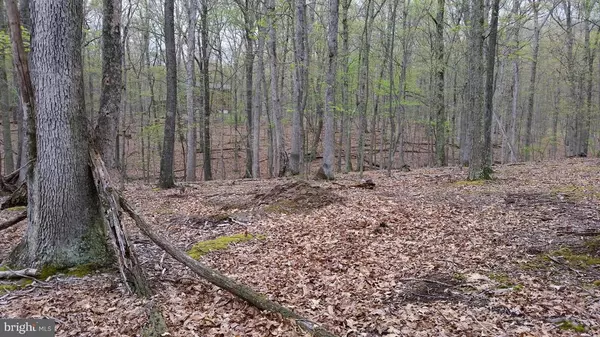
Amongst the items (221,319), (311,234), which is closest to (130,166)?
(311,234)

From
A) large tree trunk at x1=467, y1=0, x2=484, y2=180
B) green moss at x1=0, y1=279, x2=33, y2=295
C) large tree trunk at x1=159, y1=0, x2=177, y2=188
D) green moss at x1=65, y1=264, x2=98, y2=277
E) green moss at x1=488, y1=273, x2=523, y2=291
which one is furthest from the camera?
large tree trunk at x1=159, y1=0, x2=177, y2=188

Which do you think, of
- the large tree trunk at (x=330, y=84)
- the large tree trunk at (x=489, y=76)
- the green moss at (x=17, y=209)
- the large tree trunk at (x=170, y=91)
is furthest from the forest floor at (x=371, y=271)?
the large tree trunk at (x=330, y=84)

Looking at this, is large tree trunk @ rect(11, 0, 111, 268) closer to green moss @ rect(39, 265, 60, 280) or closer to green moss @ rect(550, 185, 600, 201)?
green moss @ rect(39, 265, 60, 280)

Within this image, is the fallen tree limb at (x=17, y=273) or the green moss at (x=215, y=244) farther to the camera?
the green moss at (x=215, y=244)

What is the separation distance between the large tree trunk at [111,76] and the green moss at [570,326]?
20.2 ft

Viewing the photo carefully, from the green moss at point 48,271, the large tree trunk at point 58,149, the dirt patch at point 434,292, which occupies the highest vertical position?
the large tree trunk at point 58,149

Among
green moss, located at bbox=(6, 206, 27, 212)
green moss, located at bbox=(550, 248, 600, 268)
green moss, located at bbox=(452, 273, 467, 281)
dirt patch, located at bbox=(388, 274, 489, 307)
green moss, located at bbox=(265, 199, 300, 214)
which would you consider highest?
green moss, located at bbox=(6, 206, 27, 212)

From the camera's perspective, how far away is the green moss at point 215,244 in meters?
5.61

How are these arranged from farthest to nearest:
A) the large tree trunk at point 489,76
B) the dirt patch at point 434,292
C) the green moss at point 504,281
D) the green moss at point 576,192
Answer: the large tree trunk at point 489,76
the green moss at point 576,192
the green moss at point 504,281
the dirt patch at point 434,292

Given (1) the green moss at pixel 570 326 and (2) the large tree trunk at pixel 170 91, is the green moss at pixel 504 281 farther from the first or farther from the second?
(2) the large tree trunk at pixel 170 91

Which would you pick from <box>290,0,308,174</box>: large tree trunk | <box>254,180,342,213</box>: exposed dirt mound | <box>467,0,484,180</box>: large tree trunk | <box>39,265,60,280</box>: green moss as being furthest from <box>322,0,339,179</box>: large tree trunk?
<box>39,265,60,280</box>: green moss

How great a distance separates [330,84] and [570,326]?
375 inches

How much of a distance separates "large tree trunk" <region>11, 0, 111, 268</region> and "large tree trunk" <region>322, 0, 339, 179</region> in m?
8.20

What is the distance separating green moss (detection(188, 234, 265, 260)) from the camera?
5.61 meters
